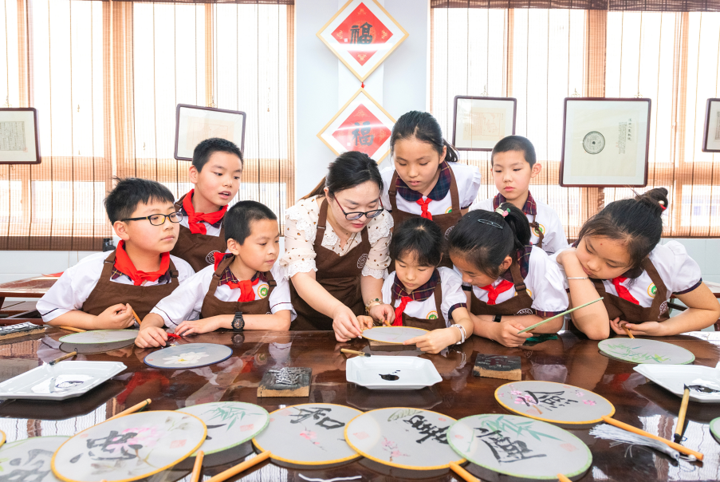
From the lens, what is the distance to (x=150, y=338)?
1.37 metres

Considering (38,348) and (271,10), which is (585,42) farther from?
(38,348)

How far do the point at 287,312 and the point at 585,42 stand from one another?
174 inches

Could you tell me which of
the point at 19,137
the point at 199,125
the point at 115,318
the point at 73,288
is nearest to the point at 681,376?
the point at 115,318

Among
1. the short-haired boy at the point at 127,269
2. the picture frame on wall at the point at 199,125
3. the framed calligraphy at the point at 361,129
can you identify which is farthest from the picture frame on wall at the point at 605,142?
the short-haired boy at the point at 127,269

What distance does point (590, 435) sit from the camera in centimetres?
80

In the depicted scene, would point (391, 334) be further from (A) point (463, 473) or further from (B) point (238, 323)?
(A) point (463, 473)

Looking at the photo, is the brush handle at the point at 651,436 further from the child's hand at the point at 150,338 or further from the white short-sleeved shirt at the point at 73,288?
the white short-sleeved shirt at the point at 73,288

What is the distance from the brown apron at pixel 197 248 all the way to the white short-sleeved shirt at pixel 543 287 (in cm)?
138

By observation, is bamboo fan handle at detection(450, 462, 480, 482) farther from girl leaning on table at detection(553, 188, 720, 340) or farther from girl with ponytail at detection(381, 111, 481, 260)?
girl with ponytail at detection(381, 111, 481, 260)

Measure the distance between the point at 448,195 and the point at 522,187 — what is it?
1.69 ft

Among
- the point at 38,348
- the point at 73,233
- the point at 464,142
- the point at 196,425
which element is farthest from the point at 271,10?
the point at 196,425

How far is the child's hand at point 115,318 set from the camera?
165cm

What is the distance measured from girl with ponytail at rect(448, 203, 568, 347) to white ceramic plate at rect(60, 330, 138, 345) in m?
1.22

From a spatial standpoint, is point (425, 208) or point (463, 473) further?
point (425, 208)
